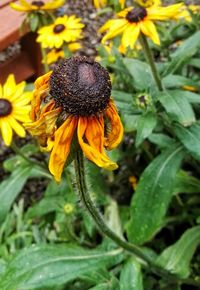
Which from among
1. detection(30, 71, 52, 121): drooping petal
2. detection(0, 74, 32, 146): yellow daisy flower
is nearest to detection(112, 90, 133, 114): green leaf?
detection(0, 74, 32, 146): yellow daisy flower

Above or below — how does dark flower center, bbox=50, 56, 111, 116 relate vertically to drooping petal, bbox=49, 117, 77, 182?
above

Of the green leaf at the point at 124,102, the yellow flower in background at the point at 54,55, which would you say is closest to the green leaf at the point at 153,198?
the green leaf at the point at 124,102

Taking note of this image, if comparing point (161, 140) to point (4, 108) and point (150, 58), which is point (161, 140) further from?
point (4, 108)

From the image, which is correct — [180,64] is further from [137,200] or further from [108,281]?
[108,281]

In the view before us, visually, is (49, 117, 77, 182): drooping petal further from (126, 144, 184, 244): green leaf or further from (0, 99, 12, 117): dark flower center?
(0, 99, 12, 117): dark flower center

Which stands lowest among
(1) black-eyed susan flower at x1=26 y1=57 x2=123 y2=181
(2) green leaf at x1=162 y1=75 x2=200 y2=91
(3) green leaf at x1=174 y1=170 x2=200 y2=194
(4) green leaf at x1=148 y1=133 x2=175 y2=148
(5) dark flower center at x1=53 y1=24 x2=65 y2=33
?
(3) green leaf at x1=174 y1=170 x2=200 y2=194

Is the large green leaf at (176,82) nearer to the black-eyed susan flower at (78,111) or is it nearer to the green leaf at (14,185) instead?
the green leaf at (14,185)

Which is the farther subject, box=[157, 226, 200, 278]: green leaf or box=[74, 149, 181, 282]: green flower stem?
box=[157, 226, 200, 278]: green leaf
